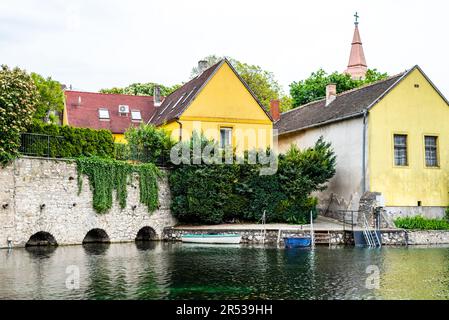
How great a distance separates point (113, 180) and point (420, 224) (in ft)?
53.8

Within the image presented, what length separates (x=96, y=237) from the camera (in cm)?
2812

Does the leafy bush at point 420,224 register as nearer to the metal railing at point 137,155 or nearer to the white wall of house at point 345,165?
the white wall of house at point 345,165

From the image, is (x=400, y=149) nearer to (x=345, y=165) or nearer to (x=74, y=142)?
(x=345, y=165)

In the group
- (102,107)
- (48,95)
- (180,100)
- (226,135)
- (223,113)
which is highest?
(48,95)

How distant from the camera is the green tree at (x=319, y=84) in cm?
4841

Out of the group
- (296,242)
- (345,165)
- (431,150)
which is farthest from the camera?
(345,165)

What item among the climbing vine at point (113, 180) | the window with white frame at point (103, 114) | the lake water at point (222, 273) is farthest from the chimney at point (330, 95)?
the window with white frame at point (103, 114)

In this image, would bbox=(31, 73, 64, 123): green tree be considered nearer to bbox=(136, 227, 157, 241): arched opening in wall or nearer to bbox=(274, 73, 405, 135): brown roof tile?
bbox=(136, 227, 157, 241): arched opening in wall

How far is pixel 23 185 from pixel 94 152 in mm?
4528

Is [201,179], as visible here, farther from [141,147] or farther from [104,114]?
[104,114]

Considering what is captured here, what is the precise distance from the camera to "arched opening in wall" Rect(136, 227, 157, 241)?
29.1 m

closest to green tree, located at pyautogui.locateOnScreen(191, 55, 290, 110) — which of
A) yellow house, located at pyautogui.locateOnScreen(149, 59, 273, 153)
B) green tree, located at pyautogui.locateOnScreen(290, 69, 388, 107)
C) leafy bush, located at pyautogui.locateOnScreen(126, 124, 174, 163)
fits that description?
green tree, located at pyautogui.locateOnScreen(290, 69, 388, 107)

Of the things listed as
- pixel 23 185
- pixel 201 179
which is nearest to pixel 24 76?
pixel 23 185

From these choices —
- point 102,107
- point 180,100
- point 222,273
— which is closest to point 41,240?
point 222,273
